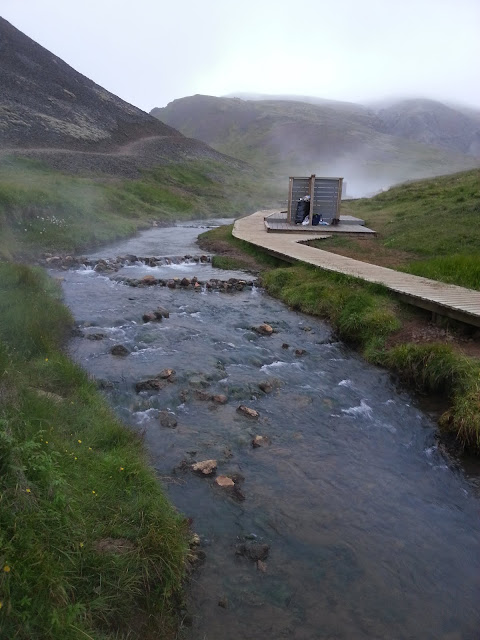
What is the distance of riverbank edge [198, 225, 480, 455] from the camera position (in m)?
8.31

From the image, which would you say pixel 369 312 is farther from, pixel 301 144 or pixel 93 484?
pixel 301 144

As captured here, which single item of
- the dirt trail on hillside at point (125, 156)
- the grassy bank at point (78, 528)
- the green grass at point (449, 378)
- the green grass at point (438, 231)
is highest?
the dirt trail on hillside at point (125, 156)

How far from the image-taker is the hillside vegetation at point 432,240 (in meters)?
15.2

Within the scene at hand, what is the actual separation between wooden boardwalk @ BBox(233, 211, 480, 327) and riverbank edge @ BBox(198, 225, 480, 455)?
343 millimetres

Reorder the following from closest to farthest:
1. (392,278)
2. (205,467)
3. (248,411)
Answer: (205,467), (248,411), (392,278)

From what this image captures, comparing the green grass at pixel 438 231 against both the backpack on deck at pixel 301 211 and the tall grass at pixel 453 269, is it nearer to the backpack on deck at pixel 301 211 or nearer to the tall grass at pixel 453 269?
the tall grass at pixel 453 269

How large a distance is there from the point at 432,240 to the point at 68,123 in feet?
145

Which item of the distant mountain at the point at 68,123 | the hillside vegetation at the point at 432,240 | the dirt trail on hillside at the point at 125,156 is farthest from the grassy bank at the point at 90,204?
the hillside vegetation at the point at 432,240

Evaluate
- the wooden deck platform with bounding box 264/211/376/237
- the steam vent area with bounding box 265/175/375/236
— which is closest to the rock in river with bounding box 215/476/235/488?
the wooden deck platform with bounding box 264/211/376/237

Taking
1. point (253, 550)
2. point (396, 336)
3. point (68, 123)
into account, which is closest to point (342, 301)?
point (396, 336)

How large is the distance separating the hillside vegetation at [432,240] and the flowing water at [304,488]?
557 cm

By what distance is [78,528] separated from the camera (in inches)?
166

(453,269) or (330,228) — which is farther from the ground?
(453,269)

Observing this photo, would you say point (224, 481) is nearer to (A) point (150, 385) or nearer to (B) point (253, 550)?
(B) point (253, 550)
